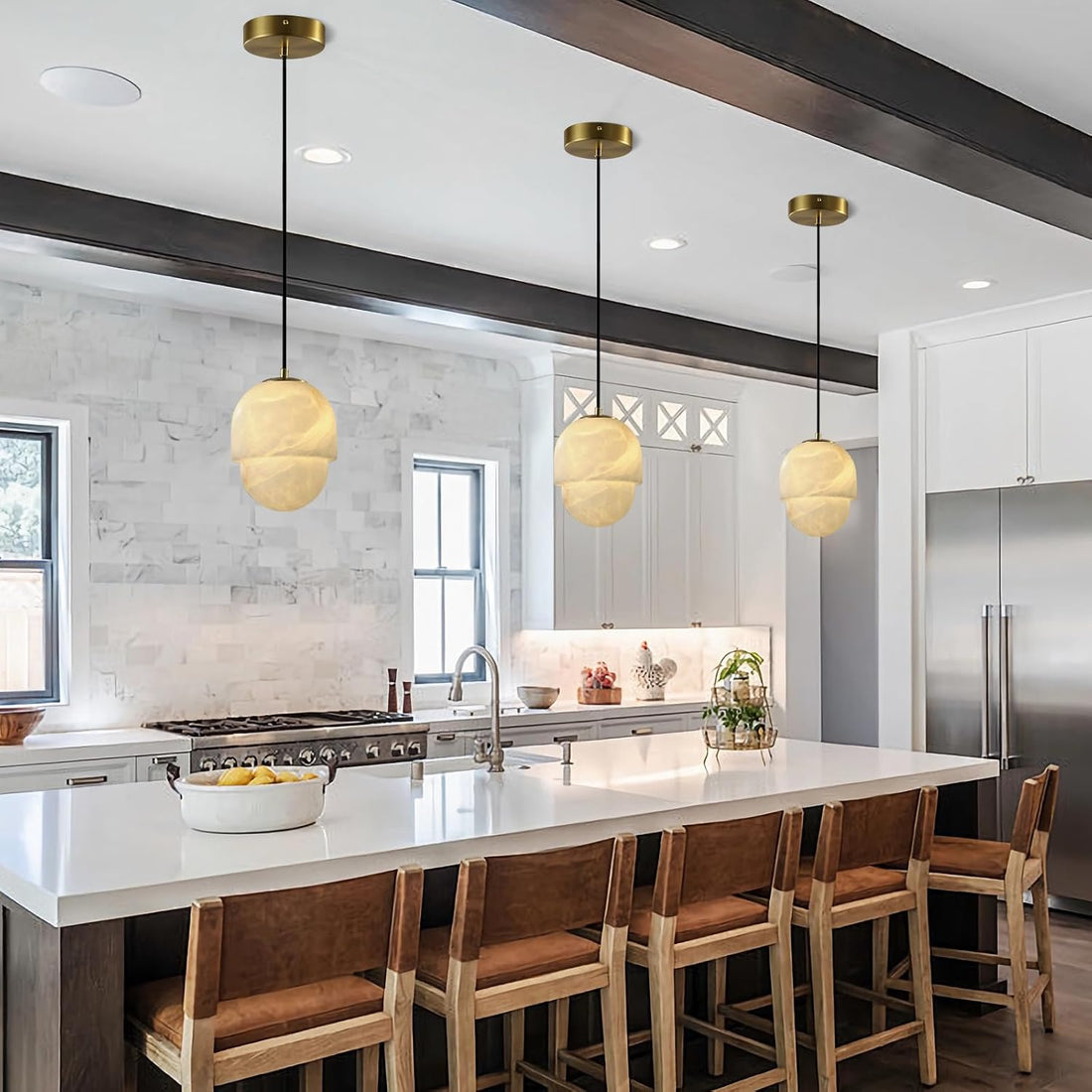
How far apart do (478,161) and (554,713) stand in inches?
138

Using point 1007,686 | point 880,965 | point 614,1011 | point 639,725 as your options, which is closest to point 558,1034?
point 614,1011

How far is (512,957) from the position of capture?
2.85 meters

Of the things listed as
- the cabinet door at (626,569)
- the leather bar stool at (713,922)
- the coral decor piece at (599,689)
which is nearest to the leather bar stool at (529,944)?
the leather bar stool at (713,922)

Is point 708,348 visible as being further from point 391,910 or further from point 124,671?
point 391,910

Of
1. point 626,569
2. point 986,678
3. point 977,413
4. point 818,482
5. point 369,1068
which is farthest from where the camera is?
point 626,569

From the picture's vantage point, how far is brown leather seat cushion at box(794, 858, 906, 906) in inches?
141

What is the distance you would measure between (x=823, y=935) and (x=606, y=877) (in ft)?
2.80

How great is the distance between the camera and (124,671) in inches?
221

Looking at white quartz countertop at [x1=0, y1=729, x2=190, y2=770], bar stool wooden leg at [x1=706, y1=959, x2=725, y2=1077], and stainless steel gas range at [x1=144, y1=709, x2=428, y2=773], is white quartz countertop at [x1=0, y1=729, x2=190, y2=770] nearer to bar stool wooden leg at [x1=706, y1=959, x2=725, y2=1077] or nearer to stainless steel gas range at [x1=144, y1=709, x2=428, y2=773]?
stainless steel gas range at [x1=144, y1=709, x2=428, y2=773]

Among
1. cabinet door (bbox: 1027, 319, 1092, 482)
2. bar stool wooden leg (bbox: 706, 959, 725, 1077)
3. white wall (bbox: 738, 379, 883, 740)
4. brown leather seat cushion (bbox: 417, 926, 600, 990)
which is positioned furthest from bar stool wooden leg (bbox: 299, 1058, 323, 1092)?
white wall (bbox: 738, 379, 883, 740)

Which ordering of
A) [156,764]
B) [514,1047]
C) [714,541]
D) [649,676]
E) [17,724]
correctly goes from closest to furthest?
[514,1047] < [17,724] < [156,764] < [649,676] < [714,541]

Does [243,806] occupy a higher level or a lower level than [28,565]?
lower

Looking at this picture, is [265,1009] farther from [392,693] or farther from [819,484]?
[392,693]

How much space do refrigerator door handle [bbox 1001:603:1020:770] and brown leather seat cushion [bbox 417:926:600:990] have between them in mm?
3387
